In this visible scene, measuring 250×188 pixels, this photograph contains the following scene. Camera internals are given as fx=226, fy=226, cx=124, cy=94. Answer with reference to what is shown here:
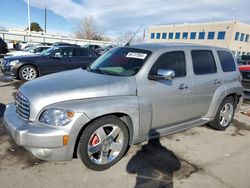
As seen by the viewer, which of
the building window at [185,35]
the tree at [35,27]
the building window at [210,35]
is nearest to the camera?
the building window at [210,35]

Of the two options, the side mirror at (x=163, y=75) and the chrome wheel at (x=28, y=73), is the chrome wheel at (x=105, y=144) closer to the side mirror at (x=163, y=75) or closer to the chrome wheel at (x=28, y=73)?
the side mirror at (x=163, y=75)

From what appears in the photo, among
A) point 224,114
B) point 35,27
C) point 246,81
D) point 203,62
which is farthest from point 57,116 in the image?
point 35,27

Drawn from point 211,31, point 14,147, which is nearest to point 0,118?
point 14,147

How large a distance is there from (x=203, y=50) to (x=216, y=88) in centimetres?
80

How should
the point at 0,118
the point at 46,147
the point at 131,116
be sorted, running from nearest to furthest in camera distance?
the point at 46,147
the point at 131,116
the point at 0,118

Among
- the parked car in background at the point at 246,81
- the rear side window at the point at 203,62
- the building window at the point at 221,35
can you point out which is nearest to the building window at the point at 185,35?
the building window at the point at 221,35

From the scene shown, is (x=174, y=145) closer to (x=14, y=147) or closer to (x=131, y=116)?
(x=131, y=116)

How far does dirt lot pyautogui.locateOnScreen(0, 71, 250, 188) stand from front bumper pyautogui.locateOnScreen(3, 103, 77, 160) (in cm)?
38

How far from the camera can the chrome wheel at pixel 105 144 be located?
3.08 meters

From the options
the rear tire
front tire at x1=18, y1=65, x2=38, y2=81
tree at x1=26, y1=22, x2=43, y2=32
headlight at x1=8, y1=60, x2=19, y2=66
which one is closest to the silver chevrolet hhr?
the rear tire

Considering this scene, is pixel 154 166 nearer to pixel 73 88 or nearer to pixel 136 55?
pixel 73 88

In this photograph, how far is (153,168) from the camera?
3330mm

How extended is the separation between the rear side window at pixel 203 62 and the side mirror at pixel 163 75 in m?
0.98

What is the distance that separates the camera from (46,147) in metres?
2.76
